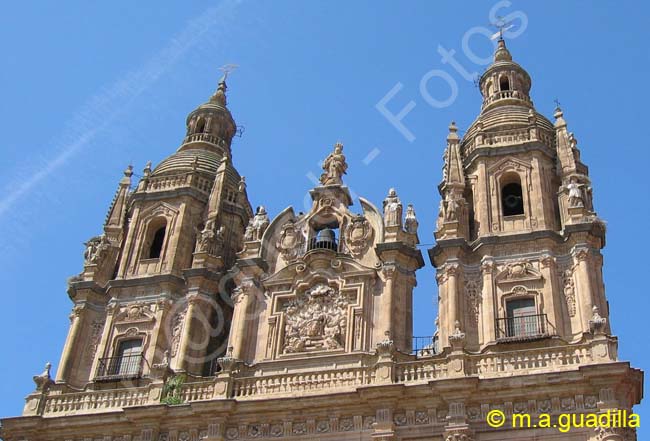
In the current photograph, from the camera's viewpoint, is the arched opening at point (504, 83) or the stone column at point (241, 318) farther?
the arched opening at point (504, 83)

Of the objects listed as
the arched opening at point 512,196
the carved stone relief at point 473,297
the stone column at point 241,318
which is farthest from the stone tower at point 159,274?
the arched opening at point 512,196

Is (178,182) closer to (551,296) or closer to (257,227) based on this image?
(257,227)

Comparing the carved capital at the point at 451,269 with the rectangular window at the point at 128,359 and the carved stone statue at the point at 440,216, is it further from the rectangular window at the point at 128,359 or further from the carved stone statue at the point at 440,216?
the rectangular window at the point at 128,359

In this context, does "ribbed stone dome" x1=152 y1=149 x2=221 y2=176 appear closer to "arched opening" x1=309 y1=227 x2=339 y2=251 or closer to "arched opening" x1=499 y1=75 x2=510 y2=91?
"arched opening" x1=309 y1=227 x2=339 y2=251

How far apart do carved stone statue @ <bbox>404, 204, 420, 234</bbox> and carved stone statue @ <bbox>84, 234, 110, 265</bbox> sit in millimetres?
11436

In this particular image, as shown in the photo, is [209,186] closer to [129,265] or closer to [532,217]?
[129,265]

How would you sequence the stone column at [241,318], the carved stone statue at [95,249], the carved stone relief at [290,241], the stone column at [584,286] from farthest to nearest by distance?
the carved stone statue at [95,249]
the carved stone relief at [290,241]
the stone column at [241,318]
the stone column at [584,286]

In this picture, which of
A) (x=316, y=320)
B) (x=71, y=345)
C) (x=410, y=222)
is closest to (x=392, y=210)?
(x=410, y=222)

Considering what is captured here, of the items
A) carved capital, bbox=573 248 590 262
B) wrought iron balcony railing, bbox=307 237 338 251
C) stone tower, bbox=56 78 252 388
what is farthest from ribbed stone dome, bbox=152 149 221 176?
carved capital, bbox=573 248 590 262

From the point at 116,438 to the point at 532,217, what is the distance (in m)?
15.4

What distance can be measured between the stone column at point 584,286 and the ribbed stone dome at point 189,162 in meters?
15.8

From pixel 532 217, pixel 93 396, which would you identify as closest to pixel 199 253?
pixel 93 396

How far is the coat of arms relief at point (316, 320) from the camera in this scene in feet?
97.9

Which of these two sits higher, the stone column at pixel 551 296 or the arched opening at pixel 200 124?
the arched opening at pixel 200 124
